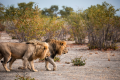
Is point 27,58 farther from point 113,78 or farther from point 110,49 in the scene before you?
point 110,49

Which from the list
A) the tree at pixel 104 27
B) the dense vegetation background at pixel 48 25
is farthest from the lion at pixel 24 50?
the tree at pixel 104 27

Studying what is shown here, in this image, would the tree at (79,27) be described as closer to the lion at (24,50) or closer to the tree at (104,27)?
the tree at (104,27)

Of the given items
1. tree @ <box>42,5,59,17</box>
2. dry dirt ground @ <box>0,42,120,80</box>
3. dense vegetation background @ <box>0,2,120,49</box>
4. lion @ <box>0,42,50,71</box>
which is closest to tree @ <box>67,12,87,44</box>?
dense vegetation background @ <box>0,2,120,49</box>

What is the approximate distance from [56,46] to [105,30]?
31.9 feet

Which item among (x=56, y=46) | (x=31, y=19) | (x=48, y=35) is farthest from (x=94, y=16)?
(x=56, y=46)

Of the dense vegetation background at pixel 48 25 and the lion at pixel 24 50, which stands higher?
the dense vegetation background at pixel 48 25

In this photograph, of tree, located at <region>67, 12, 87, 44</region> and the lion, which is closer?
the lion

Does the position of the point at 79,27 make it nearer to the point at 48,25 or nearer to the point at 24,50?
the point at 48,25

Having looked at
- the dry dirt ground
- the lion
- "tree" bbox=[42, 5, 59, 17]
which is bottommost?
the dry dirt ground

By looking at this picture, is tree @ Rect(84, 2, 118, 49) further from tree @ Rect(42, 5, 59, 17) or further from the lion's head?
tree @ Rect(42, 5, 59, 17)

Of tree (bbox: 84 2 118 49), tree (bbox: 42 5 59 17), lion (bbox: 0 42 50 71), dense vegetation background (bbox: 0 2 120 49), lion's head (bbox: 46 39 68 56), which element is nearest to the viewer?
lion (bbox: 0 42 50 71)

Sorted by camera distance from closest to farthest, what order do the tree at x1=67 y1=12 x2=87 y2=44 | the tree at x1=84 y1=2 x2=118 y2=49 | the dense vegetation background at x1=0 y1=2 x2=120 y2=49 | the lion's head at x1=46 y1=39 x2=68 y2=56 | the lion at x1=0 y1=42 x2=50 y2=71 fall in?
the lion at x1=0 y1=42 x2=50 y2=71 < the lion's head at x1=46 y1=39 x2=68 y2=56 < the dense vegetation background at x1=0 y1=2 x2=120 y2=49 < the tree at x1=84 y1=2 x2=118 y2=49 < the tree at x1=67 y1=12 x2=87 y2=44

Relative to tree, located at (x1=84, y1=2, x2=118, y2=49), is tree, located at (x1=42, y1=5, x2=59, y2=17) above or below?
above

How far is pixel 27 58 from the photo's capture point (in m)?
6.63
